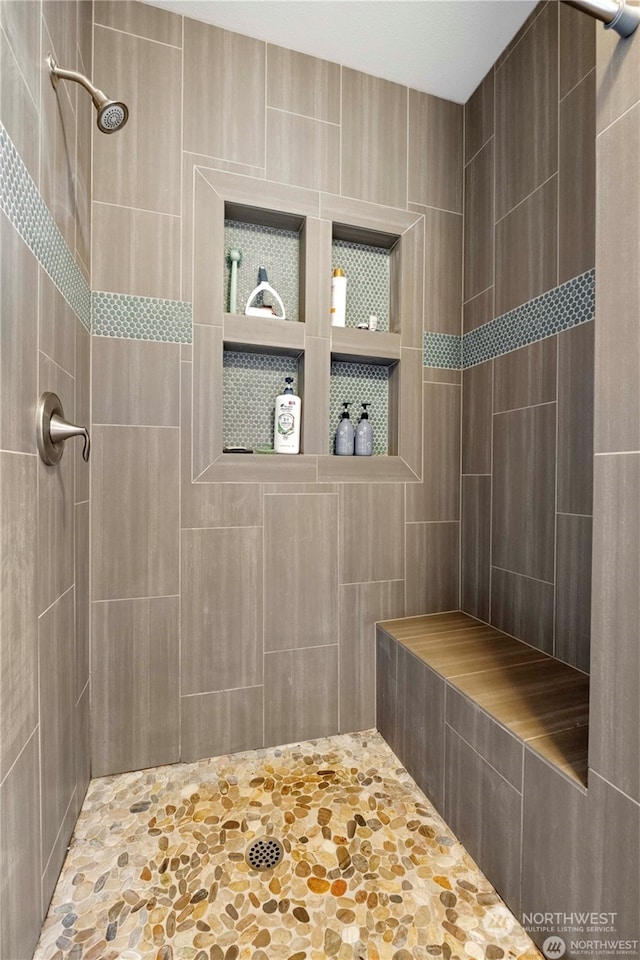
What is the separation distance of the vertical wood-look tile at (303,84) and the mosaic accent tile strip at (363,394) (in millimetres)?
900

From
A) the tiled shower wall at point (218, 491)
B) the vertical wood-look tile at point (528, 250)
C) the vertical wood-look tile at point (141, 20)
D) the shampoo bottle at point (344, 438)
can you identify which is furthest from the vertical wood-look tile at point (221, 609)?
the vertical wood-look tile at point (141, 20)

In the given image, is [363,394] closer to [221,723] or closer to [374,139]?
[374,139]

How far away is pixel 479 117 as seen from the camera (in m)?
1.75

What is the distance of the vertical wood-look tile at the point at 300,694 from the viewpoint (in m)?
1.60

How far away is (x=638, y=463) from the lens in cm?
74

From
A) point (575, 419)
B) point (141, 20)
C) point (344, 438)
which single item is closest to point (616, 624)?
point (575, 419)

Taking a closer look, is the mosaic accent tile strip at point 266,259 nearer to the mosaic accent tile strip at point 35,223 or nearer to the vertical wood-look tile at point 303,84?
the vertical wood-look tile at point 303,84

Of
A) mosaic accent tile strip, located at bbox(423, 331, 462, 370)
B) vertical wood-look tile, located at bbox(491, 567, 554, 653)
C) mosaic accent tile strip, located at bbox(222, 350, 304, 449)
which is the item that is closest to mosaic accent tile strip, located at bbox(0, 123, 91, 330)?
mosaic accent tile strip, located at bbox(222, 350, 304, 449)

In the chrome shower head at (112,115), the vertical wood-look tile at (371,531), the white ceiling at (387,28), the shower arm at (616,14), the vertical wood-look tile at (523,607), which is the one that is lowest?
the vertical wood-look tile at (523,607)

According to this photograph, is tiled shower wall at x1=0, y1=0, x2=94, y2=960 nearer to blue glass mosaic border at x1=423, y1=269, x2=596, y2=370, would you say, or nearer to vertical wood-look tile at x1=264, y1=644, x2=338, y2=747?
vertical wood-look tile at x1=264, y1=644, x2=338, y2=747

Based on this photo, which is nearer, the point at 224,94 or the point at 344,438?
the point at 224,94

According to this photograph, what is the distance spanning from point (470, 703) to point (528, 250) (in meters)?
1.46

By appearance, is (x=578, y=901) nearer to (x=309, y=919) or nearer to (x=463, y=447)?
(x=309, y=919)

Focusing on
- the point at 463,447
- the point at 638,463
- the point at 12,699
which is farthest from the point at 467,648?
the point at 12,699
